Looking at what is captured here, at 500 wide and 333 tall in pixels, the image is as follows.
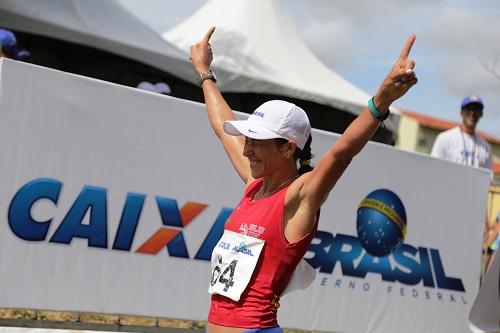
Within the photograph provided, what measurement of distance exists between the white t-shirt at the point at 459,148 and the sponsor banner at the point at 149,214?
3.95 feet

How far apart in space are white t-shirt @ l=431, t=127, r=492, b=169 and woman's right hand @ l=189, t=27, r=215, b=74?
5061 mm

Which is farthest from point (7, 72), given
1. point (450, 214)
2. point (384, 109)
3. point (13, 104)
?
point (450, 214)

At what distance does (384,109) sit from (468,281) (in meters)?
5.67

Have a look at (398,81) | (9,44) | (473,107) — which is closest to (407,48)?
(398,81)

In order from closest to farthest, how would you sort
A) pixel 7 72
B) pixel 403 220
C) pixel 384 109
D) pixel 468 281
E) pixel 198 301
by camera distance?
pixel 384 109, pixel 7 72, pixel 198 301, pixel 403 220, pixel 468 281

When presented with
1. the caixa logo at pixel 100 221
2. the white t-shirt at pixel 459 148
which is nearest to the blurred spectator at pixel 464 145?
the white t-shirt at pixel 459 148

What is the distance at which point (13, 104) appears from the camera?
5.25 meters

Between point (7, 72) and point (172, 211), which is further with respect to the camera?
point (172, 211)

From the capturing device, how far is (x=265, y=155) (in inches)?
122

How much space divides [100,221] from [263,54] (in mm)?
7139

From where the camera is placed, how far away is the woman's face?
3098 millimetres

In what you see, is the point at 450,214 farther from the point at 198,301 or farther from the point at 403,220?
the point at 198,301

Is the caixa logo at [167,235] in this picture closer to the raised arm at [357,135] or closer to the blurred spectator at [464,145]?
the blurred spectator at [464,145]

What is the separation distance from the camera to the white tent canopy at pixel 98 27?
27.0ft
